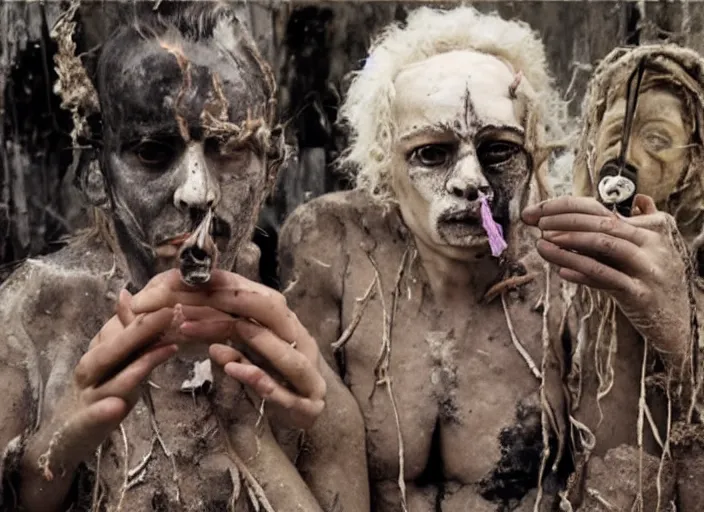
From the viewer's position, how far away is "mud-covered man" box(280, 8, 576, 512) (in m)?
2.74

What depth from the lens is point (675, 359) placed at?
2.65m

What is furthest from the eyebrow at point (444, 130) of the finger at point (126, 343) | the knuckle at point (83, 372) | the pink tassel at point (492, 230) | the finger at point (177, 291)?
the knuckle at point (83, 372)

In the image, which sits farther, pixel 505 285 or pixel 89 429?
pixel 505 285

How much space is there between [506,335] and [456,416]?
18 cm

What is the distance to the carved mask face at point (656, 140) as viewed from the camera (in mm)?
2771

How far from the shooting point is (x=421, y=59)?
2.85 m

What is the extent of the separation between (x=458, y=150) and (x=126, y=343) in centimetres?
71

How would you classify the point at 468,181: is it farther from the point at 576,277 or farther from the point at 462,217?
the point at 576,277

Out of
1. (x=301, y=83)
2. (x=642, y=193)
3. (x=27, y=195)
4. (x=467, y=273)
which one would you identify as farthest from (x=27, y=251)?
(x=642, y=193)

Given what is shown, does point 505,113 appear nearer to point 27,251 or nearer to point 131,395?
point 131,395

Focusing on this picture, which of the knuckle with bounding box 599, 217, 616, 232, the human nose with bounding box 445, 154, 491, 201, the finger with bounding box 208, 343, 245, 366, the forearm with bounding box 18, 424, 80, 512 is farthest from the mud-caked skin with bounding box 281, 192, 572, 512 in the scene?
the forearm with bounding box 18, 424, 80, 512

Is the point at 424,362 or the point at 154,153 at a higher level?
the point at 154,153

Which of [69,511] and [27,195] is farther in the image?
[27,195]

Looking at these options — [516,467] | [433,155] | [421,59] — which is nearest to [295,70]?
[421,59]
